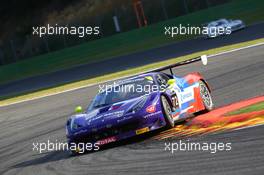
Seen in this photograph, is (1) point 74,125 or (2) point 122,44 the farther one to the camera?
(2) point 122,44

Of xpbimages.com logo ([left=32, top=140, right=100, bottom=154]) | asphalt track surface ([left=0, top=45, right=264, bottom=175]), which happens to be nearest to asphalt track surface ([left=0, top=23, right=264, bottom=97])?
asphalt track surface ([left=0, top=45, right=264, bottom=175])

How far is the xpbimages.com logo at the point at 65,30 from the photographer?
50375 mm

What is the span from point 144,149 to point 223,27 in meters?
30.2

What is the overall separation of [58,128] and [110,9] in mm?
37330

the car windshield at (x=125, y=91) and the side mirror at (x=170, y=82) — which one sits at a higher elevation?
the car windshield at (x=125, y=91)

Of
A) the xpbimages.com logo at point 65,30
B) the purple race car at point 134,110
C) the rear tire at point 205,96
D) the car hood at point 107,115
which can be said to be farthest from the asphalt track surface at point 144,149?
the xpbimages.com logo at point 65,30

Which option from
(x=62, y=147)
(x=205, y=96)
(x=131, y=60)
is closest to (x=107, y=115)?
(x=62, y=147)

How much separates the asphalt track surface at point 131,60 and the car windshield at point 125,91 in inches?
833

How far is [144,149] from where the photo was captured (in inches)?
407

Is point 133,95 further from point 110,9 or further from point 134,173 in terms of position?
point 110,9

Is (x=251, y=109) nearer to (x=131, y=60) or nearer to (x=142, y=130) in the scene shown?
(x=142, y=130)

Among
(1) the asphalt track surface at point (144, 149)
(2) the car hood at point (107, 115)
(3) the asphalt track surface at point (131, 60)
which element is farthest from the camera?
(3) the asphalt track surface at point (131, 60)

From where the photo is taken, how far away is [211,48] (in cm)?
3359

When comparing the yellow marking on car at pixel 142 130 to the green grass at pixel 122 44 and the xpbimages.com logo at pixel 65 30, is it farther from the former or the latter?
the xpbimages.com logo at pixel 65 30
